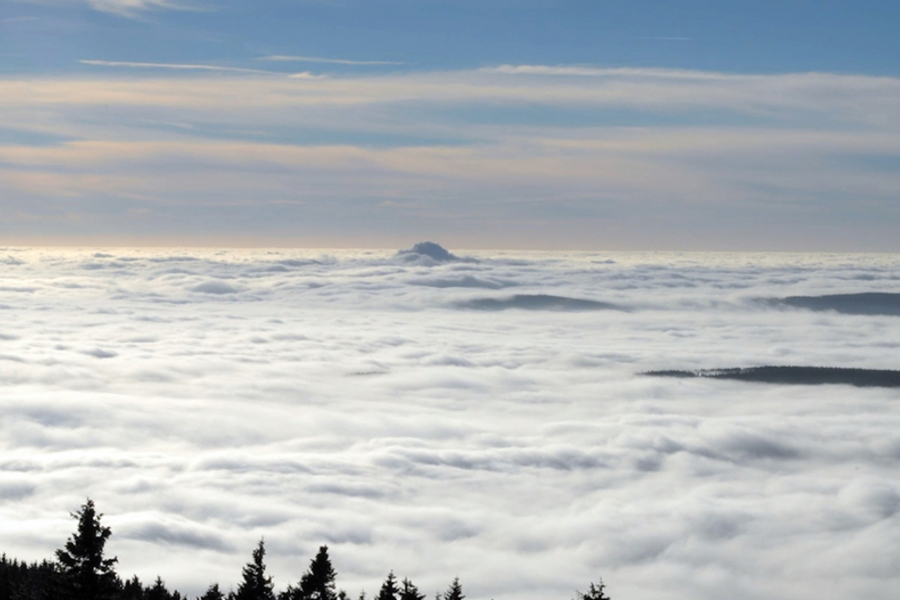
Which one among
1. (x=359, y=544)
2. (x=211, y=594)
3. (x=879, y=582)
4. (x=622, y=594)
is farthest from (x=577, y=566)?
(x=211, y=594)

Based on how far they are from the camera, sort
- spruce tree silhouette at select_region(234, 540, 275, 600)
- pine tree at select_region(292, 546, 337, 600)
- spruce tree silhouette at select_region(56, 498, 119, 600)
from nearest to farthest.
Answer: spruce tree silhouette at select_region(56, 498, 119, 600), spruce tree silhouette at select_region(234, 540, 275, 600), pine tree at select_region(292, 546, 337, 600)

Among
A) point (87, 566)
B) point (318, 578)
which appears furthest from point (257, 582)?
point (87, 566)

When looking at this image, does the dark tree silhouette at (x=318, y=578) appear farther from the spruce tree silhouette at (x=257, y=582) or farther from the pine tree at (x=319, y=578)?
the spruce tree silhouette at (x=257, y=582)

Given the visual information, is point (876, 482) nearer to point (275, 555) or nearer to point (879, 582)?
point (879, 582)

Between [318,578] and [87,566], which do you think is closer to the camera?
[87,566]

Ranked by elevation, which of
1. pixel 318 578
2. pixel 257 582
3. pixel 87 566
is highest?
pixel 318 578

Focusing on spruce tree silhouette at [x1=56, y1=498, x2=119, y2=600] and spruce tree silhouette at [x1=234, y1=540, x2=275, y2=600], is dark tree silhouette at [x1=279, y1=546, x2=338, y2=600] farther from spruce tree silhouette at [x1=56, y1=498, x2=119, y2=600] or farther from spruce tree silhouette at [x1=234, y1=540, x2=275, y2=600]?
spruce tree silhouette at [x1=56, y1=498, x2=119, y2=600]

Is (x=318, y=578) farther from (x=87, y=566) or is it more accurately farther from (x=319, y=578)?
(x=87, y=566)

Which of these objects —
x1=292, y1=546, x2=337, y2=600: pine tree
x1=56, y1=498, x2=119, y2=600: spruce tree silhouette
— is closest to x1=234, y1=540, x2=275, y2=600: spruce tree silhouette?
x1=292, y1=546, x2=337, y2=600: pine tree

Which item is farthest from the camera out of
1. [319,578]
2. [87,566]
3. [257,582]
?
[319,578]
